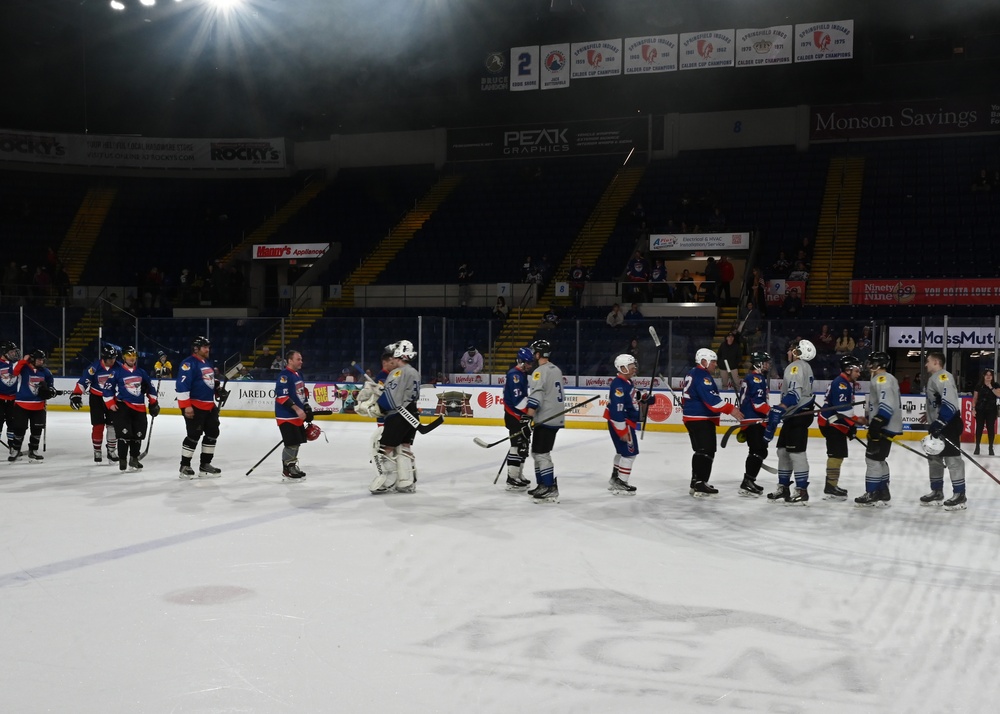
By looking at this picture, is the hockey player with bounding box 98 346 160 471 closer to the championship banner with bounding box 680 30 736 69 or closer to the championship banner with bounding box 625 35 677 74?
the championship banner with bounding box 625 35 677 74

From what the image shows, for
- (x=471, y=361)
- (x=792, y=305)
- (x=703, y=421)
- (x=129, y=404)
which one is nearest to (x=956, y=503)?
(x=703, y=421)

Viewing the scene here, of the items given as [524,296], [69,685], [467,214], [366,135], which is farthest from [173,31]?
[69,685]

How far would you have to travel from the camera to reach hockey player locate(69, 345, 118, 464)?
1085 cm

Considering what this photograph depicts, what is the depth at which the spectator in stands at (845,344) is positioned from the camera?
15.3 m

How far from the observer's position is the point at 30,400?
37.4ft

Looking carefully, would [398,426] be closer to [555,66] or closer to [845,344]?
[845,344]

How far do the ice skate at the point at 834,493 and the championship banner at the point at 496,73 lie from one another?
62.1 feet

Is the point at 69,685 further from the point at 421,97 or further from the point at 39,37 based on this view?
the point at 39,37

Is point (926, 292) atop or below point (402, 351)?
atop

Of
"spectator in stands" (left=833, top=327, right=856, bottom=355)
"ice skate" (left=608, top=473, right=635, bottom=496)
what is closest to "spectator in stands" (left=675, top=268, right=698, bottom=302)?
"spectator in stands" (left=833, top=327, right=856, bottom=355)

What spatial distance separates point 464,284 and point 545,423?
47.9ft

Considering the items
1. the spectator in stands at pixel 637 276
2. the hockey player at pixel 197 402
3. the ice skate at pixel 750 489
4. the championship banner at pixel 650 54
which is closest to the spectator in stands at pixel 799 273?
the spectator in stands at pixel 637 276

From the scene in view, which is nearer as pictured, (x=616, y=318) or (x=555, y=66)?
(x=616, y=318)

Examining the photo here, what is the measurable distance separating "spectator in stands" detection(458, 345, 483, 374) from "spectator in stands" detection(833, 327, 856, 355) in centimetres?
667
